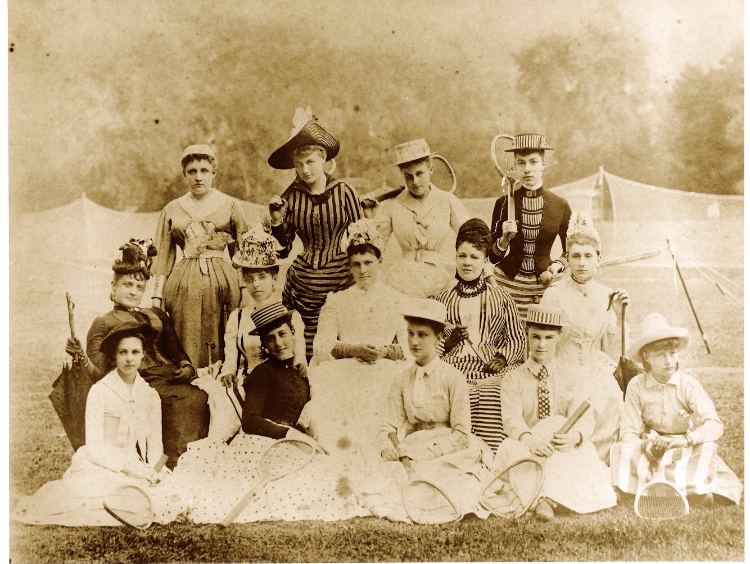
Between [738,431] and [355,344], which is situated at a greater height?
[355,344]

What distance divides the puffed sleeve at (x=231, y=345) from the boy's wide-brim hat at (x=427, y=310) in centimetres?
105

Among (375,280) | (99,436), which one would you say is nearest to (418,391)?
(375,280)

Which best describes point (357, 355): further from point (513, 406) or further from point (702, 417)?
point (702, 417)

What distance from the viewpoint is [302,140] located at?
565cm

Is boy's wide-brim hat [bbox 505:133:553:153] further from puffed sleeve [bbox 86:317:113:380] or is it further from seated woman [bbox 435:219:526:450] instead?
puffed sleeve [bbox 86:317:113:380]

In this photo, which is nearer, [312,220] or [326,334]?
[326,334]

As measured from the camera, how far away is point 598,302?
18.2 feet

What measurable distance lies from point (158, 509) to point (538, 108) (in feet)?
11.5

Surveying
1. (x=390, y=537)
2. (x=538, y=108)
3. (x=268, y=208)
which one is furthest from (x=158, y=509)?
(x=538, y=108)

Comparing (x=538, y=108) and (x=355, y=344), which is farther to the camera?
(x=538, y=108)

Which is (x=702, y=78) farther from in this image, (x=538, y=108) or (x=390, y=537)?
(x=390, y=537)

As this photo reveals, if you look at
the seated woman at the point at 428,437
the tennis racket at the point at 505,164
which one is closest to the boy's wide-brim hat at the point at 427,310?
the seated woman at the point at 428,437

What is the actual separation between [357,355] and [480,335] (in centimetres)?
77

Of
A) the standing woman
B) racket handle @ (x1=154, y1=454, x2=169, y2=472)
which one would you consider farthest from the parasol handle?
racket handle @ (x1=154, y1=454, x2=169, y2=472)
